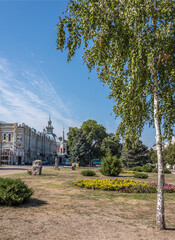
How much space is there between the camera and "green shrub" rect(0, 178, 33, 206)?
8038 millimetres

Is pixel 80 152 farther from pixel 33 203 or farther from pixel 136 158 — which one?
pixel 33 203

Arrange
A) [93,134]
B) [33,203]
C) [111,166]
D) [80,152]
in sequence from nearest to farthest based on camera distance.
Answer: [33,203] → [111,166] → [80,152] → [93,134]

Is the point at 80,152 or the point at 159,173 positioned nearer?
the point at 159,173

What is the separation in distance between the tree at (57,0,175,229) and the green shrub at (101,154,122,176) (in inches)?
629

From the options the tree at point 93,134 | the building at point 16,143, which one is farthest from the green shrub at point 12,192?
the tree at point 93,134

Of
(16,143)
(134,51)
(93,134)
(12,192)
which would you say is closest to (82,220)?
(12,192)

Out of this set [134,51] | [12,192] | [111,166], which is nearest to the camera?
[134,51]

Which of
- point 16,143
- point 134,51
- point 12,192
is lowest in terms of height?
point 12,192

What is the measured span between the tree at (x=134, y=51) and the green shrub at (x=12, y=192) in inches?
181

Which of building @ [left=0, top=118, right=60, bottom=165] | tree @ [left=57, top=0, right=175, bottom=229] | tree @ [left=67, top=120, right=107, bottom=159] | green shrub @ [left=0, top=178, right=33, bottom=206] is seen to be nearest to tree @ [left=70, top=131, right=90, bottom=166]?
tree @ [left=67, top=120, right=107, bottom=159]

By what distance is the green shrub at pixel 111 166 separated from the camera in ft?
74.1

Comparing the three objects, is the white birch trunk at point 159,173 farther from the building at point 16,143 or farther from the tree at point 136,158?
the building at point 16,143

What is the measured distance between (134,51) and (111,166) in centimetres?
1795

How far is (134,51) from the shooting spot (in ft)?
19.3
